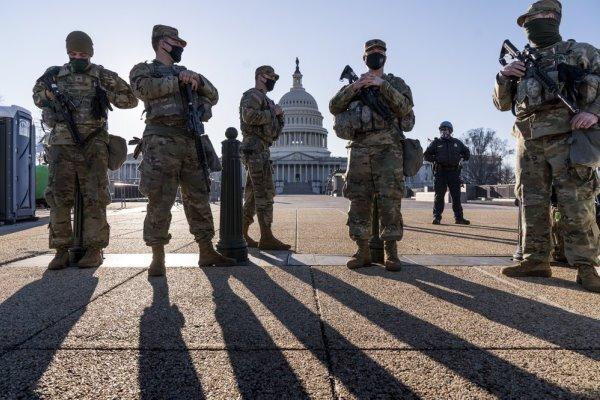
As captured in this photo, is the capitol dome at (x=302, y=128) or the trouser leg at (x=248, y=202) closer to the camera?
the trouser leg at (x=248, y=202)

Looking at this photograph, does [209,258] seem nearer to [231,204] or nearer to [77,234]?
[231,204]

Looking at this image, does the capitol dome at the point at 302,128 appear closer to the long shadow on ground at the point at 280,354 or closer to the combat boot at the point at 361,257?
the combat boot at the point at 361,257

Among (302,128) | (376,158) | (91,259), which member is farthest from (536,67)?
(302,128)

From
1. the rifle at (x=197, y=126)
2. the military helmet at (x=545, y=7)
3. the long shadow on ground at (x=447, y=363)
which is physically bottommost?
the long shadow on ground at (x=447, y=363)

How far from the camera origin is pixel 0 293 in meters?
2.96

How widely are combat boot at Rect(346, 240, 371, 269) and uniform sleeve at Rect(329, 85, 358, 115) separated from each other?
1.28m

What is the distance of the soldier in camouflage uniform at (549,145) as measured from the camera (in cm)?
332

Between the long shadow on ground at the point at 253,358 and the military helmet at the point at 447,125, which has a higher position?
the military helmet at the point at 447,125

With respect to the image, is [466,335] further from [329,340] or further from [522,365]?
[329,340]

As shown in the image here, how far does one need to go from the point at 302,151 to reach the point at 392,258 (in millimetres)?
98671

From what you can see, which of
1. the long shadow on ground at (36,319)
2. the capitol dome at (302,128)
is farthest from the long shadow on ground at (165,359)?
the capitol dome at (302,128)

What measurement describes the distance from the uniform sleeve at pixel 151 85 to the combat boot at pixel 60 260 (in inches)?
63.9

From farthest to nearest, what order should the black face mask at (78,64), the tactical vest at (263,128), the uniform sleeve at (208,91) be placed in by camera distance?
the tactical vest at (263,128) → the black face mask at (78,64) → the uniform sleeve at (208,91)

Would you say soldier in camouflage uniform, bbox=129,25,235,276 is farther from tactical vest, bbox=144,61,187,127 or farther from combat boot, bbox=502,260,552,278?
combat boot, bbox=502,260,552,278
